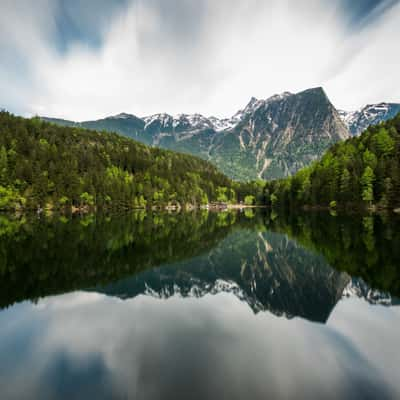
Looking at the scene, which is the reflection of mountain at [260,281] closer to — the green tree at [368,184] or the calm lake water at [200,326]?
the calm lake water at [200,326]

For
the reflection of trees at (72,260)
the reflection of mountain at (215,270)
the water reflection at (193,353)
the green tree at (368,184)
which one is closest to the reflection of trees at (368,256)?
the reflection of mountain at (215,270)

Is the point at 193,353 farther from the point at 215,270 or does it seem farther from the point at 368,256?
the point at 368,256

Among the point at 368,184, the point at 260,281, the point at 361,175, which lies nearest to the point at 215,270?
the point at 260,281

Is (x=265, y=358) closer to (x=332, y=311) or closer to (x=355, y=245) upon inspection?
(x=332, y=311)

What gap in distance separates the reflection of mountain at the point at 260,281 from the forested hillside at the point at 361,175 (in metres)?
66.5

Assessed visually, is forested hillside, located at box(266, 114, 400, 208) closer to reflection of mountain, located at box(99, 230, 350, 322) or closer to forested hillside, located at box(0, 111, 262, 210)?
reflection of mountain, located at box(99, 230, 350, 322)

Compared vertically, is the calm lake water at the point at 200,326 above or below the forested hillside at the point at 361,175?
below

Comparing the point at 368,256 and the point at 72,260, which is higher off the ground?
the point at 368,256

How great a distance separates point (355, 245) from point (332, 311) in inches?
710

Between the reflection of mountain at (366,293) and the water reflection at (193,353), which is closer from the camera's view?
the water reflection at (193,353)

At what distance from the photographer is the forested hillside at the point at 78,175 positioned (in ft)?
326

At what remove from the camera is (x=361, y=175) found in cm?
8600

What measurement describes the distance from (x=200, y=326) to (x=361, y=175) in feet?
300

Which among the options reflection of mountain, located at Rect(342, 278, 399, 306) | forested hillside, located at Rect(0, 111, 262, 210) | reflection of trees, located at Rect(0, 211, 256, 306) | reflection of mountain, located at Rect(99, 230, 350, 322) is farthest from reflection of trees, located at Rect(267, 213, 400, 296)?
forested hillside, located at Rect(0, 111, 262, 210)
